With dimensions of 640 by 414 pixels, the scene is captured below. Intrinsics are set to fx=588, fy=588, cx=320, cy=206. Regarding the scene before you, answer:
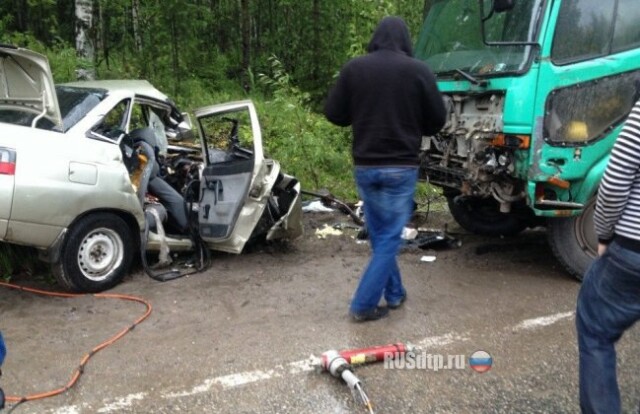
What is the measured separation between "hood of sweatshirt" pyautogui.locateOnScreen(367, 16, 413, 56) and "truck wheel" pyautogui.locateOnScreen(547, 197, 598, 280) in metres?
2.16

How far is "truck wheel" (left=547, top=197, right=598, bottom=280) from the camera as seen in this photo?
502 centimetres

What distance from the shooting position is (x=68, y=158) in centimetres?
448

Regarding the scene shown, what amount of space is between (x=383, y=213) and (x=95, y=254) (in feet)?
8.01

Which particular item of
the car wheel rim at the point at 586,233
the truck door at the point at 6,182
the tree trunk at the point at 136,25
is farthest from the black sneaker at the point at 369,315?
the tree trunk at the point at 136,25

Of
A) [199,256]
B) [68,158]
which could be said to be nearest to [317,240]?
[199,256]

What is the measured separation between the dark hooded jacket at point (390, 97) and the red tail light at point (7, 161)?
2.33 m

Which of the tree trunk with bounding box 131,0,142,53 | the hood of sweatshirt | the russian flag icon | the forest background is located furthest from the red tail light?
Result: the tree trunk with bounding box 131,0,142,53

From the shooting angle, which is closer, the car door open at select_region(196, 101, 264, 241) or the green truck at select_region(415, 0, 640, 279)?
the green truck at select_region(415, 0, 640, 279)

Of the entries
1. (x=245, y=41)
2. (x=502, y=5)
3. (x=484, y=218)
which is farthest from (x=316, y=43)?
(x=502, y=5)

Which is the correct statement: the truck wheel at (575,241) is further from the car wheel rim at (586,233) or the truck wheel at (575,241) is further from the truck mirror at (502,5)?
the truck mirror at (502,5)

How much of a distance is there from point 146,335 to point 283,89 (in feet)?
22.5

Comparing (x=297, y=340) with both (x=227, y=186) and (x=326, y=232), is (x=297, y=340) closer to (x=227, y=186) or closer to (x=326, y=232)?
(x=227, y=186)

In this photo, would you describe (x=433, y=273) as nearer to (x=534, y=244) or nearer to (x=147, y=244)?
(x=534, y=244)

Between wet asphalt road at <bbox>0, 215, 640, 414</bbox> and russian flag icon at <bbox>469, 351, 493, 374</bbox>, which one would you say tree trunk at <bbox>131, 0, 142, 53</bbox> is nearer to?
wet asphalt road at <bbox>0, 215, 640, 414</bbox>
